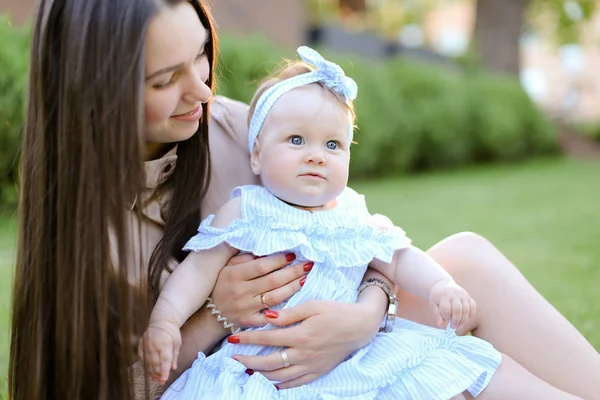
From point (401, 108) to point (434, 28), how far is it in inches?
709

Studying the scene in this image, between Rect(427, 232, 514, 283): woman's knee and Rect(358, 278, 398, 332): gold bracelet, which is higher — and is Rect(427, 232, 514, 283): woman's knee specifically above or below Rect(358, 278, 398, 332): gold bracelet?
above

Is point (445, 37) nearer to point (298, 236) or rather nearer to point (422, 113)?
point (422, 113)

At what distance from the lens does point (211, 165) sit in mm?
2082

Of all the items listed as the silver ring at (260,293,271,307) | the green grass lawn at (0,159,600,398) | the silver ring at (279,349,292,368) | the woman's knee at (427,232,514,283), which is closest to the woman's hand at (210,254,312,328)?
the silver ring at (260,293,271,307)

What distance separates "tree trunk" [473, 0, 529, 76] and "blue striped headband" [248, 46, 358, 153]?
1398 centimetres

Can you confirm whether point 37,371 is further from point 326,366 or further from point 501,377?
point 501,377

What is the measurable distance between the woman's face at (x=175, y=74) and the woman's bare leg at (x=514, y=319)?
86cm

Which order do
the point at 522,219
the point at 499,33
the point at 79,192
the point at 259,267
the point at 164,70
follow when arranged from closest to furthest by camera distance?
the point at 79,192 → the point at 164,70 → the point at 259,267 → the point at 522,219 → the point at 499,33

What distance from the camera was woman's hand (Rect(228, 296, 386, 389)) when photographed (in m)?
1.72

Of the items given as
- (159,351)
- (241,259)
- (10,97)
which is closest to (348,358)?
(241,259)

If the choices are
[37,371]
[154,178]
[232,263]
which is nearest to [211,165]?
[154,178]

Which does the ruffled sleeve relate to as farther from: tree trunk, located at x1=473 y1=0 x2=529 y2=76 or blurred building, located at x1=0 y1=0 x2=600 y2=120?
tree trunk, located at x1=473 y1=0 x2=529 y2=76

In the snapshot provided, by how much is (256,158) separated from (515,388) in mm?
878

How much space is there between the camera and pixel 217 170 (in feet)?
7.06
